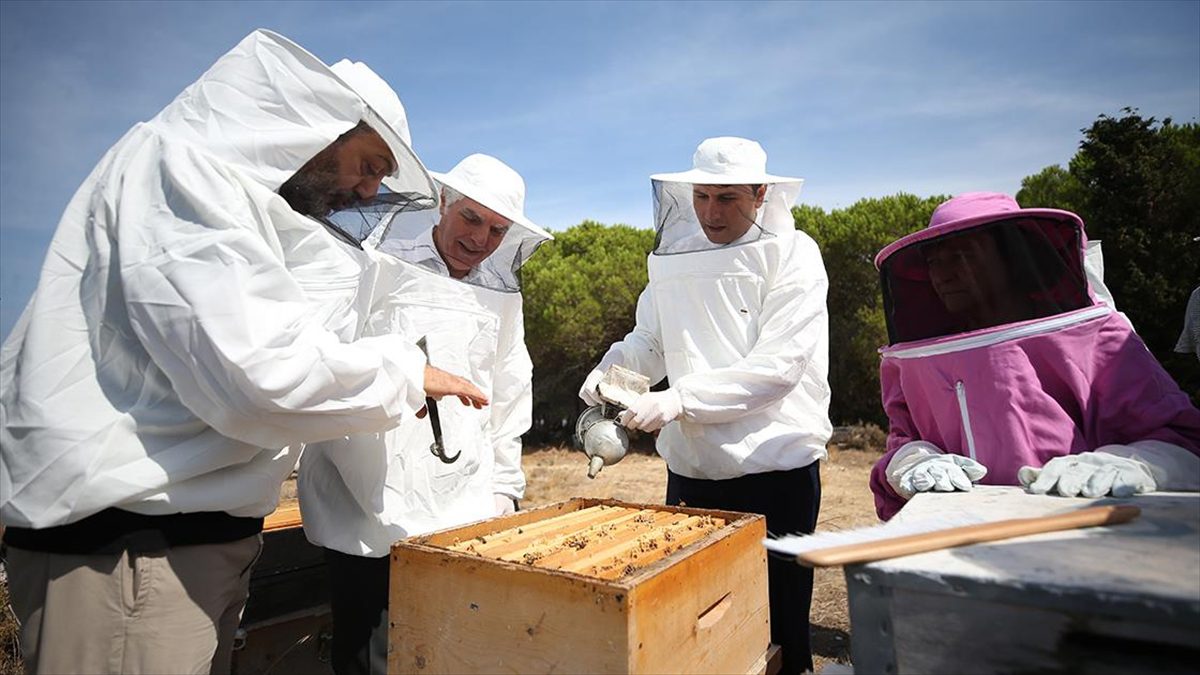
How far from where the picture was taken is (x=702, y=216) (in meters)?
3.11

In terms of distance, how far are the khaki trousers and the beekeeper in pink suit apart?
6.48 ft

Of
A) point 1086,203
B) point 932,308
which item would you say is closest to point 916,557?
point 932,308

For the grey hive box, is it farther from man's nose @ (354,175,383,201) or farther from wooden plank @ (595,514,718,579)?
man's nose @ (354,175,383,201)

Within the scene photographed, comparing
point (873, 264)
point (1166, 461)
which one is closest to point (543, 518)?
point (1166, 461)

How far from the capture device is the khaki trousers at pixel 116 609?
1583 mm

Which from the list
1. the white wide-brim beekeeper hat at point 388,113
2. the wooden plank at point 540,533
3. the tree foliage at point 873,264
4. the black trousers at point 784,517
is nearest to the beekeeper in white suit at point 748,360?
the black trousers at point 784,517

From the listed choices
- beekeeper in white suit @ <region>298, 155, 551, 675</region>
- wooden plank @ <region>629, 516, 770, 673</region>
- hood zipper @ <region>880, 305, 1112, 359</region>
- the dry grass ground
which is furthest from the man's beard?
the dry grass ground

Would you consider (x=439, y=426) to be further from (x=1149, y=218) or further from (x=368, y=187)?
(x=1149, y=218)

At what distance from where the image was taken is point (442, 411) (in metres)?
2.51

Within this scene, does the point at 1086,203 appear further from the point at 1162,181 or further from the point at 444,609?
the point at 444,609

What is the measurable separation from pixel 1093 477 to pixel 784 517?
1.49 m

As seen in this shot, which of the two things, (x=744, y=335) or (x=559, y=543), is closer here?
(x=559, y=543)

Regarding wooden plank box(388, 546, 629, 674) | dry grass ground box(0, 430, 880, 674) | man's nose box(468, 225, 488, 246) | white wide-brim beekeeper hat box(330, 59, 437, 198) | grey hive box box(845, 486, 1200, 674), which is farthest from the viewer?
dry grass ground box(0, 430, 880, 674)

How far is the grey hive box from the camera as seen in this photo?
0.82 meters
